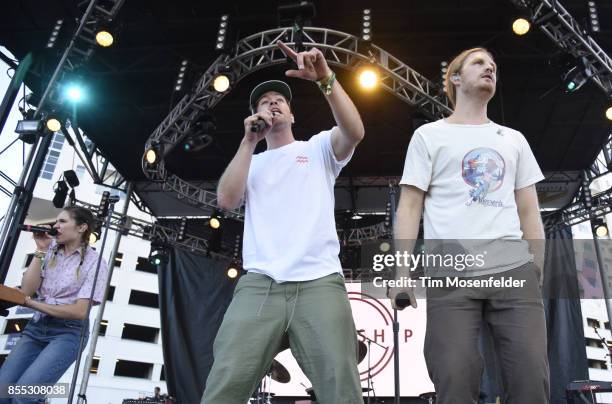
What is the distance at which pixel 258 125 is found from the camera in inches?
71.7

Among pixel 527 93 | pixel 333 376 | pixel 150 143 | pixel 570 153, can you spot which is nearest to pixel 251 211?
pixel 333 376

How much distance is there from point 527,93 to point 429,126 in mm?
7543

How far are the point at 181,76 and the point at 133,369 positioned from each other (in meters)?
28.6

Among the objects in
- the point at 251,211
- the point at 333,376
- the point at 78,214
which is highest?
the point at 78,214

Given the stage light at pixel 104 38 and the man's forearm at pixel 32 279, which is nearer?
the man's forearm at pixel 32 279

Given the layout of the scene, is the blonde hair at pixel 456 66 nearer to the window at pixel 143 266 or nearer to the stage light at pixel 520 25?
the stage light at pixel 520 25

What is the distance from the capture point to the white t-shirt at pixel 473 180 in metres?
1.70

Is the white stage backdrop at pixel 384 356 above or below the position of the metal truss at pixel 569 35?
below

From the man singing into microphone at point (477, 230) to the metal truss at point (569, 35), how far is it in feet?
15.8

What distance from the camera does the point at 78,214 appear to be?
11.0 feet

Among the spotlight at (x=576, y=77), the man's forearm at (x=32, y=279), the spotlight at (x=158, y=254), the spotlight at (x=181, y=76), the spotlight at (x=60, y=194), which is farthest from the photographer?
the spotlight at (x=158, y=254)

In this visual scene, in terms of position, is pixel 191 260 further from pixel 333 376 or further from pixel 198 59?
pixel 333 376

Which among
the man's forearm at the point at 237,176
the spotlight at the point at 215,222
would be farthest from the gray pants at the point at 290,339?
the spotlight at the point at 215,222

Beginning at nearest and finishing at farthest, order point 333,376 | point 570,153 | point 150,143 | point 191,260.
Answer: point 333,376
point 150,143
point 570,153
point 191,260
